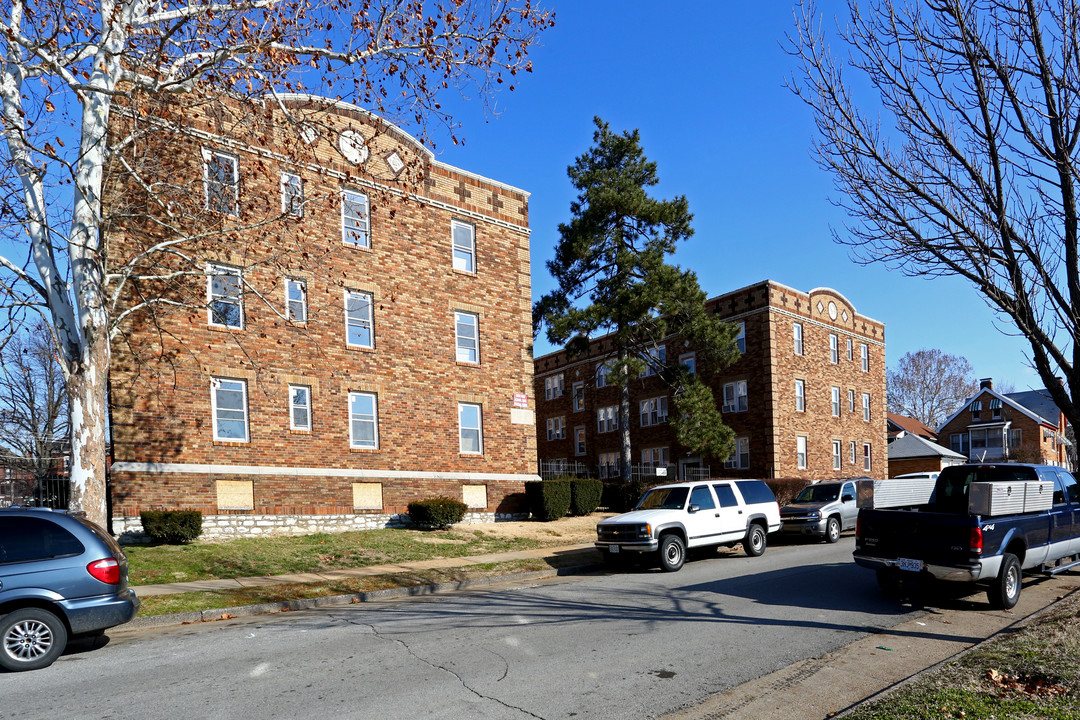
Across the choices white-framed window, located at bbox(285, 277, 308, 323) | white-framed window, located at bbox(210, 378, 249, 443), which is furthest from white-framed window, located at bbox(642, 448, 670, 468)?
white-framed window, located at bbox(210, 378, 249, 443)

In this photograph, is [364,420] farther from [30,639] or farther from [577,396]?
[577,396]

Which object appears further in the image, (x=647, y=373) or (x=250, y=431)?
(x=647, y=373)

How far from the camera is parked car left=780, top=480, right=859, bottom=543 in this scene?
18859mm

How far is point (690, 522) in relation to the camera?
14789 millimetres

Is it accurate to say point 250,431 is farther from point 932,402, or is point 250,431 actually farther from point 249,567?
point 932,402

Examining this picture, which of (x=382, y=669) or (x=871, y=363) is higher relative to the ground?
(x=871, y=363)

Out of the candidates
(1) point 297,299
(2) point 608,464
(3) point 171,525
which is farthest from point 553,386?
(3) point 171,525

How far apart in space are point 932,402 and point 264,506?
71.8m

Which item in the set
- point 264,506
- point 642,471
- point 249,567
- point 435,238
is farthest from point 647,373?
point 249,567

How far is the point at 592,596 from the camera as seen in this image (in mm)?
11312

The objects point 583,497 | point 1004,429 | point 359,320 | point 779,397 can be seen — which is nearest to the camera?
point 359,320

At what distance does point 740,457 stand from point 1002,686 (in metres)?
31.4

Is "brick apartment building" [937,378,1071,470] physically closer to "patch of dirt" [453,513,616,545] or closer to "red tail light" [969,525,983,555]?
"patch of dirt" [453,513,616,545]

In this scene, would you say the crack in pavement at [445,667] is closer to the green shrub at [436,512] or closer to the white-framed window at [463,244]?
the green shrub at [436,512]
